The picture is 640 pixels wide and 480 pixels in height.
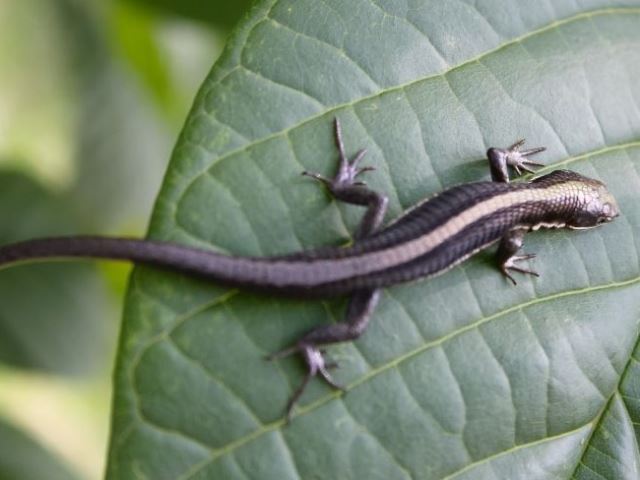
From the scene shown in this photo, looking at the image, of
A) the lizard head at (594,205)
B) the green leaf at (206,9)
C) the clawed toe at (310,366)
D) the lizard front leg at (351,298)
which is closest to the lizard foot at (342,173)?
the lizard front leg at (351,298)

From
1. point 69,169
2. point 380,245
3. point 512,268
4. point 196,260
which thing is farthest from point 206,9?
point 512,268

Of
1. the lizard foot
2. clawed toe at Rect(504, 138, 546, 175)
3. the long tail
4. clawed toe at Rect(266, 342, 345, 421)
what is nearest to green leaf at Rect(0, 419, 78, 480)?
the long tail

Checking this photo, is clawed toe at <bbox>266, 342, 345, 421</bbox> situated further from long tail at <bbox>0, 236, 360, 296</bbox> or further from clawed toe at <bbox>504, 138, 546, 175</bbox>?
clawed toe at <bbox>504, 138, 546, 175</bbox>

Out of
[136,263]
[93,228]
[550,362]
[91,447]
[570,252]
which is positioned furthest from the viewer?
[91,447]

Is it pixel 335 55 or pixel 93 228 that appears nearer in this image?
pixel 335 55

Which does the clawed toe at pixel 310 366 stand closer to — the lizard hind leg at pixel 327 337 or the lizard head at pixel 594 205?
the lizard hind leg at pixel 327 337

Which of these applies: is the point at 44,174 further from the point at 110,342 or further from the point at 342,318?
the point at 342,318

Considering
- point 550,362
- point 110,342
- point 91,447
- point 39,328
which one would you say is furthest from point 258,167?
point 91,447
